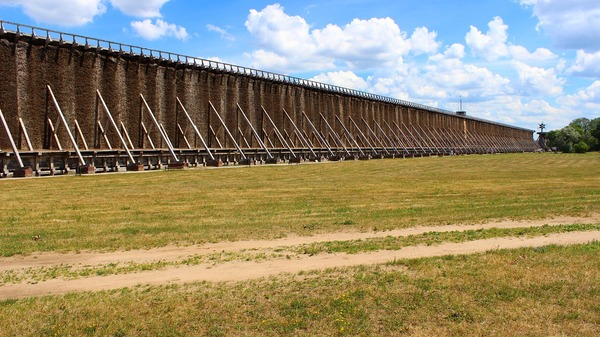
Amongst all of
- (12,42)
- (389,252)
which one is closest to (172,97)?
(12,42)

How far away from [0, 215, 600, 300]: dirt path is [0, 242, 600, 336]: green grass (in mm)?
565

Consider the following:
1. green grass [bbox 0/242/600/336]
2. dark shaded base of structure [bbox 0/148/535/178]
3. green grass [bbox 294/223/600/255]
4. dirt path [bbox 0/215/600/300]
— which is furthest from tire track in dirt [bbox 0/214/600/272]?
dark shaded base of structure [bbox 0/148/535/178]

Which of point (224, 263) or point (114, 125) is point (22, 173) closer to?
point (114, 125)

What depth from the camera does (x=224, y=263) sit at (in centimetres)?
1021

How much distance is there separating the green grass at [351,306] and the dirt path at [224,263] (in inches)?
22.3

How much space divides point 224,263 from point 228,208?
8334mm

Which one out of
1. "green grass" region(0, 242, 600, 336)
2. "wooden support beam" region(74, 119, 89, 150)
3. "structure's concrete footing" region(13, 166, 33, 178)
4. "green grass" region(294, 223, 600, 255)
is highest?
"wooden support beam" region(74, 119, 89, 150)

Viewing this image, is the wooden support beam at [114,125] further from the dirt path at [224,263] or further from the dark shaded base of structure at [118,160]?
the dirt path at [224,263]

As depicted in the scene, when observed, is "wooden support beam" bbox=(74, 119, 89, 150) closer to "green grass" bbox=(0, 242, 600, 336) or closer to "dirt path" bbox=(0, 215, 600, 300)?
"dirt path" bbox=(0, 215, 600, 300)

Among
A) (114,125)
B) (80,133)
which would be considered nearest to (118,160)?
(114,125)

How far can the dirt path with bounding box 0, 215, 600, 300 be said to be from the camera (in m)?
8.88

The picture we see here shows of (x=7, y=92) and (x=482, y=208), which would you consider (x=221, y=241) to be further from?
(x=7, y=92)

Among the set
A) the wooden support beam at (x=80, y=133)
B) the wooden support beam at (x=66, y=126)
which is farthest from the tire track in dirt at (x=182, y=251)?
the wooden support beam at (x=80, y=133)

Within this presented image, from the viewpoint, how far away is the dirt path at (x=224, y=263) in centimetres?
888
